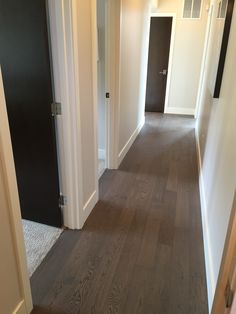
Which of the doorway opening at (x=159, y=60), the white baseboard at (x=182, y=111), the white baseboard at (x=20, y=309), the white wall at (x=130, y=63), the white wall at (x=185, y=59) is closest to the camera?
the white baseboard at (x=20, y=309)

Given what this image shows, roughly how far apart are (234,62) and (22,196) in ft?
6.86

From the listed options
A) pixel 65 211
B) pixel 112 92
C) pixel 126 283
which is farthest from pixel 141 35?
pixel 126 283

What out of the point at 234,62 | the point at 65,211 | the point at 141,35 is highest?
the point at 141,35

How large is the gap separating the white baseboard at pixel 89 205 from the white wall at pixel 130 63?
102 cm

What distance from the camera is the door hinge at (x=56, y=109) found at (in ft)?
5.86

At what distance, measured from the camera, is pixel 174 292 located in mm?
1690

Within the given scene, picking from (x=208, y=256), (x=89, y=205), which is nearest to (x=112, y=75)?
(x=89, y=205)

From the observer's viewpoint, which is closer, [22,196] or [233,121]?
[233,121]

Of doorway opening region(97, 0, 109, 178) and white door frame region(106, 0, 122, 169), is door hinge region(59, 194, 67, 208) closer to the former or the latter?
doorway opening region(97, 0, 109, 178)

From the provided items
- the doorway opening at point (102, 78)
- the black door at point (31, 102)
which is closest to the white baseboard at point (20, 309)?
the black door at point (31, 102)

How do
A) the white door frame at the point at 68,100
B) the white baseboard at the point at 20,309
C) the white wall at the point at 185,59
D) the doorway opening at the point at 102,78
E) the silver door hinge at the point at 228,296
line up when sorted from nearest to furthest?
the silver door hinge at the point at 228,296
the white baseboard at the point at 20,309
the white door frame at the point at 68,100
the doorway opening at the point at 102,78
the white wall at the point at 185,59

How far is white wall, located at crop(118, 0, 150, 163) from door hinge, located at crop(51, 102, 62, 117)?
149 cm

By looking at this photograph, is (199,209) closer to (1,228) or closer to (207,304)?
(207,304)

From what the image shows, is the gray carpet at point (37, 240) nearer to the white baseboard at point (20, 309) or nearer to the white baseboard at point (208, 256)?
the white baseboard at point (20, 309)
